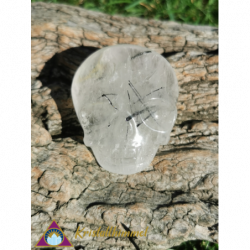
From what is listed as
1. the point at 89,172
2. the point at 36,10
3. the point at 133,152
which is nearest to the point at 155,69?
the point at 133,152

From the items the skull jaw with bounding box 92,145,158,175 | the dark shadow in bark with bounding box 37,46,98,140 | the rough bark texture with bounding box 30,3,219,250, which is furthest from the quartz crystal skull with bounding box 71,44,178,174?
the dark shadow in bark with bounding box 37,46,98,140

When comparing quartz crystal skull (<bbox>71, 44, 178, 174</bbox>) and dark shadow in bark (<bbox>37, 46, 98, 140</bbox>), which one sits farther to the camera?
dark shadow in bark (<bbox>37, 46, 98, 140</bbox>)

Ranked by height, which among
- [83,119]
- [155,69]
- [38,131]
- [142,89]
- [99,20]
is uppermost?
[99,20]

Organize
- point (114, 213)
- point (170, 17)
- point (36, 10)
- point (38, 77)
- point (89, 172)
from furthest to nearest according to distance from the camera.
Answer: point (170, 17), point (36, 10), point (38, 77), point (89, 172), point (114, 213)

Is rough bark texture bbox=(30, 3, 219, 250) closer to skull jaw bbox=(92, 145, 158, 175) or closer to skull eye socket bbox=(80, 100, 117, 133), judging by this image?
skull jaw bbox=(92, 145, 158, 175)

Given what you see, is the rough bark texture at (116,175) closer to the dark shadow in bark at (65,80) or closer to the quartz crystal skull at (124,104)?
the dark shadow in bark at (65,80)

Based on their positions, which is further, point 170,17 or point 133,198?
point 170,17

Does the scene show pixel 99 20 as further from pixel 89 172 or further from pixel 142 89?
pixel 89 172

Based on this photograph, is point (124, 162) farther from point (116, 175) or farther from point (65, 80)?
point (65, 80)
